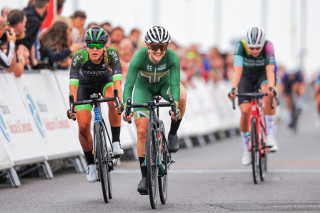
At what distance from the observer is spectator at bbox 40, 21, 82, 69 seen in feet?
45.4

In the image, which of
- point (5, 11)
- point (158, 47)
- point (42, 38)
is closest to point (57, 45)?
point (42, 38)

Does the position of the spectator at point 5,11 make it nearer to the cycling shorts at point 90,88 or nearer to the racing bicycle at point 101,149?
the cycling shorts at point 90,88

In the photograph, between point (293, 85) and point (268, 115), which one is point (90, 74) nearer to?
point (268, 115)

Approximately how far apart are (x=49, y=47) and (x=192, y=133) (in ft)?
24.3

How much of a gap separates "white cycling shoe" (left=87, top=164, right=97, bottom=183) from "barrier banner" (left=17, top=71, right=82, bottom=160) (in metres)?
2.53

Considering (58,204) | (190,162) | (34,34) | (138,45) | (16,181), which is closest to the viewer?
(58,204)

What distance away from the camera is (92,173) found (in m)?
9.93

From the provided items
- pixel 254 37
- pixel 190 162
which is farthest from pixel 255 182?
pixel 190 162

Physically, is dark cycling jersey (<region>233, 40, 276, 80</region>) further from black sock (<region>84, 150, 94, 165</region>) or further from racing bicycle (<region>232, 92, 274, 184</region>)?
black sock (<region>84, 150, 94, 165</region>)

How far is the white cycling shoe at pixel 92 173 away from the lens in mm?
9883

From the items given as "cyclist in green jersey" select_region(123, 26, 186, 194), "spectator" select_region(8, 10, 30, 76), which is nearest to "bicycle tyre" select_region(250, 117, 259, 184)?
"cyclist in green jersey" select_region(123, 26, 186, 194)

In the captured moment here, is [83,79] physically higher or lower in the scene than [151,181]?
higher

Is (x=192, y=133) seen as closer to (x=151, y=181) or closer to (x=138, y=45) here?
(x=138, y=45)

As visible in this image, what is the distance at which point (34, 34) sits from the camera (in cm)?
1341
